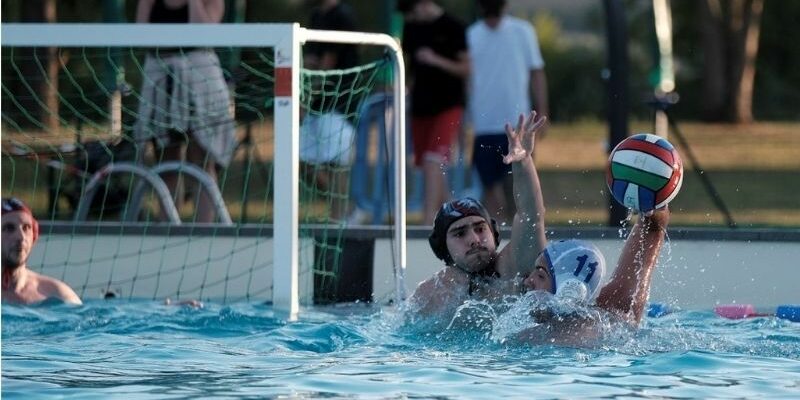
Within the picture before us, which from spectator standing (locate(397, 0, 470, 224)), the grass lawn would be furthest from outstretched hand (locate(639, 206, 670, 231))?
spectator standing (locate(397, 0, 470, 224))

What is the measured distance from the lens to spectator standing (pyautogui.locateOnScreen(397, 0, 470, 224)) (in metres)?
10.1

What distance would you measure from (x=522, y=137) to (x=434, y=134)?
159 inches

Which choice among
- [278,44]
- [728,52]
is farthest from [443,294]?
[728,52]

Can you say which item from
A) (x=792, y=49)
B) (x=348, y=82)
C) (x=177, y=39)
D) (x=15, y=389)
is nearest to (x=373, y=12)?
(x=792, y=49)

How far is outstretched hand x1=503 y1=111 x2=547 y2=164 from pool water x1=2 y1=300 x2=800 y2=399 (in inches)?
31.2

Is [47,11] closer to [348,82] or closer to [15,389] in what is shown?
[348,82]

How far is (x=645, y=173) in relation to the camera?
19.0ft

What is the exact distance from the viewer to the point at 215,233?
29.3 ft

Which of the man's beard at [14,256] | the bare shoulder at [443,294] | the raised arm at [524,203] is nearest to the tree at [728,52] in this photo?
the man's beard at [14,256]

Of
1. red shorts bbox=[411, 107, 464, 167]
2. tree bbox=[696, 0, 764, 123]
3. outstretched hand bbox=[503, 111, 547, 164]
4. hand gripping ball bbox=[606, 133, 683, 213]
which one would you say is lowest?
hand gripping ball bbox=[606, 133, 683, 213]

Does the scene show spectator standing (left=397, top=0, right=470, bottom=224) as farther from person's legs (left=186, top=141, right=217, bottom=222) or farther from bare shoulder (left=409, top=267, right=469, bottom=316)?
bare shoulder (left=409, top=267, right=469, bottom=316)

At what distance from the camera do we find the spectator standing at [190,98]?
9.26 metres

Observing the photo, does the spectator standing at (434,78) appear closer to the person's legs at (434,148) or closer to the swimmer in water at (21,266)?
the person's legs at (434,148)

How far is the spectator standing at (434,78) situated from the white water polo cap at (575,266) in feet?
13.6
